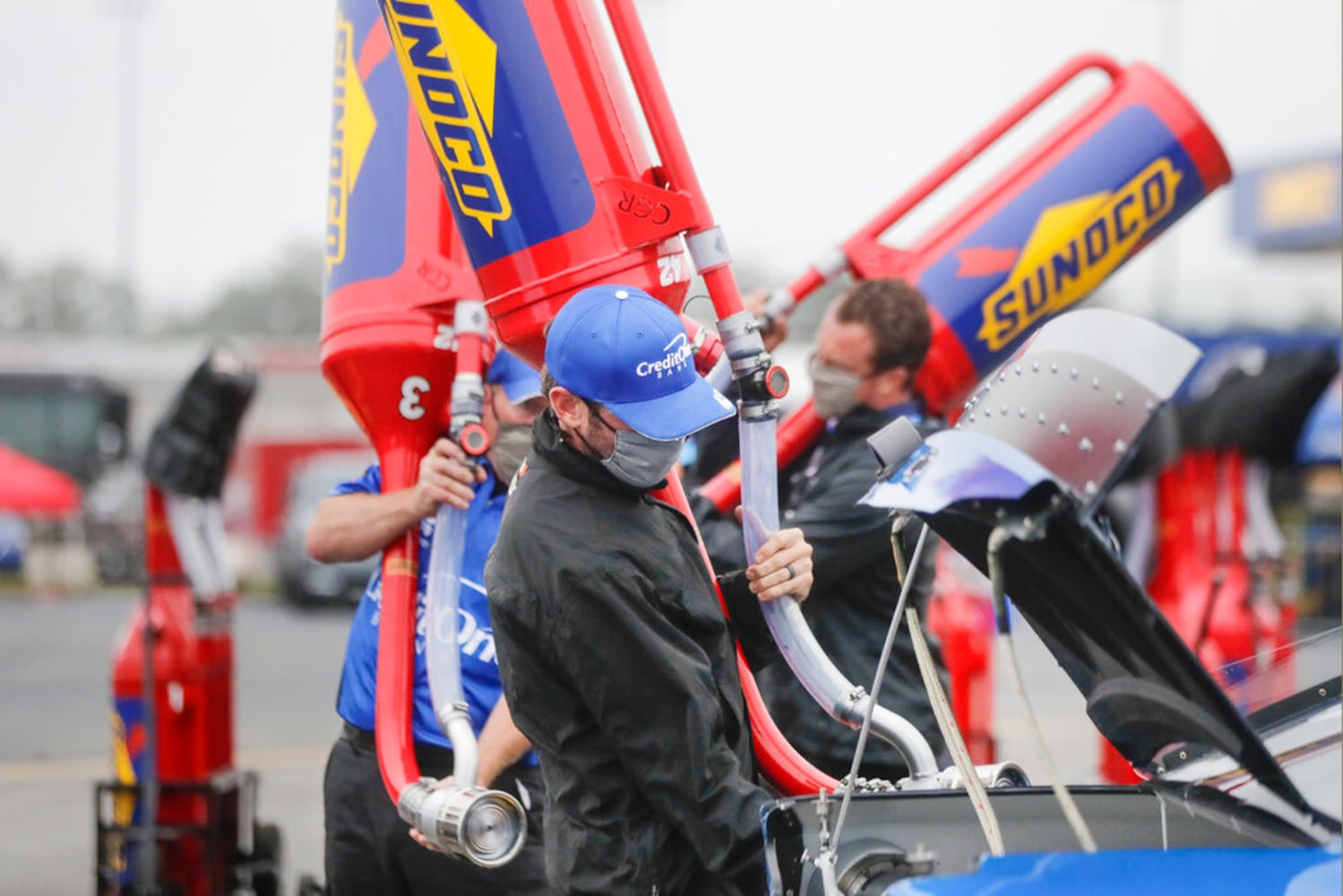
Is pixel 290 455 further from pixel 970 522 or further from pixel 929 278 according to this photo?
pixel 970 522

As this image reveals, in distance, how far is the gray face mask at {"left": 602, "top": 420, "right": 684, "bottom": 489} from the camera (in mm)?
2584

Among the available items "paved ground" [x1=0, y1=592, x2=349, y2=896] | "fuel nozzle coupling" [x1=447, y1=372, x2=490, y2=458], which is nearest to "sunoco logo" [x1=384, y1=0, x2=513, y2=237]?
"fuel nozzle coupling" [x1=447, y1=372, x2=490, y2=458]

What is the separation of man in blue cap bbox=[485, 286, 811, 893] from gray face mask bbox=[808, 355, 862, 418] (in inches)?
50.1

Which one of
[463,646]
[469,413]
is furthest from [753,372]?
[463,646]

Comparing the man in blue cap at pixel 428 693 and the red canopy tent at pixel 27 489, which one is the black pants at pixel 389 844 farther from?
the red canopy tent at pixel 27 489

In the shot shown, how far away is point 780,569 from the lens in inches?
114

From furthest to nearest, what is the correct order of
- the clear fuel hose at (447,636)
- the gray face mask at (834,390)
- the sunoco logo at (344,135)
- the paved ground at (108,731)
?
1. the paved ground at (108,731)
2. the gray face mask at (834,390)
3. the sunoco logo at (344,135)
4. the clear fuel hose at (447,636)

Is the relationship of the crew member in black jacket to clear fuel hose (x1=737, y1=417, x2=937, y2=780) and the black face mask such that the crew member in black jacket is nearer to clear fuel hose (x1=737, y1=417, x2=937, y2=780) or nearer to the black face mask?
clear fuel hose (x1=737, y1=417, x2=937, y2=780)

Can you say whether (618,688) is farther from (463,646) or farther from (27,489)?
(27,489)

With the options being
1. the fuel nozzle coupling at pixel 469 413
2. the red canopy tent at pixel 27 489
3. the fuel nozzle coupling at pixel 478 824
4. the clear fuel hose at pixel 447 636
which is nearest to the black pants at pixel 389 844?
the clear fuel hose at pixel 447 636

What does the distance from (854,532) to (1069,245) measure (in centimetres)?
145

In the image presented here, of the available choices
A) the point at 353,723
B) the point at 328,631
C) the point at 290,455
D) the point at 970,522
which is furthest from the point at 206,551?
the point at 290,455

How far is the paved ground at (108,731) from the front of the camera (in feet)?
18.0

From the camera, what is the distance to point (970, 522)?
218 cm
